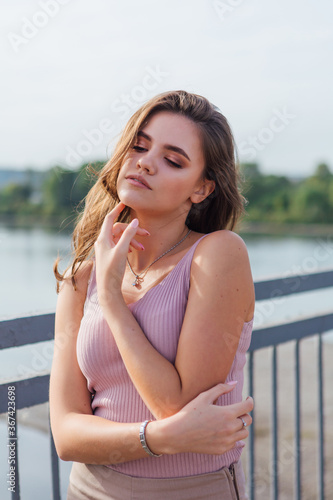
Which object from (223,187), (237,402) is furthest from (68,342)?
(223,187)

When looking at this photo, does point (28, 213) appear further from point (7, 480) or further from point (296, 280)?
point (7, 480)

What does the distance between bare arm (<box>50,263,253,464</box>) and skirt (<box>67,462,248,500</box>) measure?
0.18ft

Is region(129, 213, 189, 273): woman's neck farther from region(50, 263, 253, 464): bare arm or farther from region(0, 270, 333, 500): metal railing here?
region(0, 270, 333, 500): metal railing

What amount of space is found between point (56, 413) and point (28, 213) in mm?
2673

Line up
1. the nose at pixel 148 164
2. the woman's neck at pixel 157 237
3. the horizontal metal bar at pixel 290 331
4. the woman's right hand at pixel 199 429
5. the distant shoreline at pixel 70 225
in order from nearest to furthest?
1. the woman's right hand at pixel 199 429
2. the nose at pixel 148 164
3. the woman's neck at pixel 157 237
4. the distant shoreline at pixel 70 225
5. the horizontal metal bar at pixel 290 331

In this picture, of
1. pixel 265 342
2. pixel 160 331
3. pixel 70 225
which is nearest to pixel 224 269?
pixel 160 331

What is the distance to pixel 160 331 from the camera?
4.22ft

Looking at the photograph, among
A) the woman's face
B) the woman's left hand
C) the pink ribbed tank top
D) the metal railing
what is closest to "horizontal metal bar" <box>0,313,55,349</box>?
the metal railing

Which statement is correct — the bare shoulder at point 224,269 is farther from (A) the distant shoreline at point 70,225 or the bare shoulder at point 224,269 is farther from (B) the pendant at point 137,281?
(A) the distant shoreline at point 70,225

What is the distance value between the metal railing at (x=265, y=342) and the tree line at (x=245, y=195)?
331 millimetres

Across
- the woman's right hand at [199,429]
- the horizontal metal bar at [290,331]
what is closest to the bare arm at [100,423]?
the woman's right hand at [199,429]

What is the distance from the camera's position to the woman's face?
1384 mm

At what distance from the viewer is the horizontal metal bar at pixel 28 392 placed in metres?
1.51

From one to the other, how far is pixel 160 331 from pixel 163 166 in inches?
15.9
